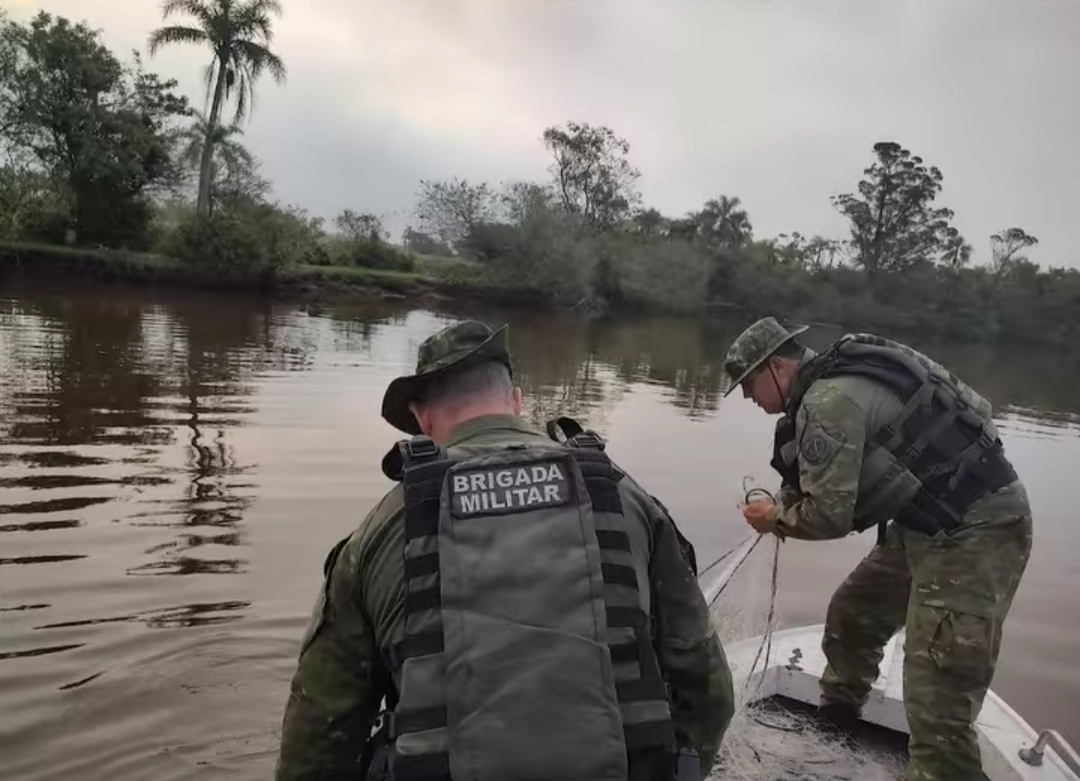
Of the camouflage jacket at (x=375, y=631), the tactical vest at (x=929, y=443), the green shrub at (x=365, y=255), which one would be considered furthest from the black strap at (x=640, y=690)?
the green shrub at (x=365, y=255)

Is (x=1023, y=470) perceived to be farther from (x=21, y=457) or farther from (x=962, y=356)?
(x=962, y=356)

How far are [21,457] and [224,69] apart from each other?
3318 centimetres

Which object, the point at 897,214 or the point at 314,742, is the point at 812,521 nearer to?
the point at 314,742

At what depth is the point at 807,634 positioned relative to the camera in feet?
18.9

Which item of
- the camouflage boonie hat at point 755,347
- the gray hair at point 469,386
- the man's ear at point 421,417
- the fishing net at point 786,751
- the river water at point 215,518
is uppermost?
the camouflage boonie hat at point 755,347

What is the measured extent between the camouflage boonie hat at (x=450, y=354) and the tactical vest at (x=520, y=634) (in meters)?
0.30

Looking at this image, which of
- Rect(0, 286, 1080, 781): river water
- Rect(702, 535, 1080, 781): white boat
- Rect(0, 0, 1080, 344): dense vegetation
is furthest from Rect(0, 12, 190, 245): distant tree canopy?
Rect(702, 535, 1080, 781): white boat

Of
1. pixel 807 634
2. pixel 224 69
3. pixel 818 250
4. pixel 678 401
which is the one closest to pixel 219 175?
pixel 224 69

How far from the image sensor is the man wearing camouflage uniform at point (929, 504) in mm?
3781

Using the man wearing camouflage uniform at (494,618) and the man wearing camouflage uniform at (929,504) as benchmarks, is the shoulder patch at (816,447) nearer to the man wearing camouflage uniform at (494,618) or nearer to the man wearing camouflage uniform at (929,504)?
the man wearing camouflage uniform at (929,504)

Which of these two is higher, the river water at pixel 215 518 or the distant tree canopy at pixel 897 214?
the distant tree canopy at pixel 897 214

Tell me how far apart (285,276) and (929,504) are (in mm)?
38724

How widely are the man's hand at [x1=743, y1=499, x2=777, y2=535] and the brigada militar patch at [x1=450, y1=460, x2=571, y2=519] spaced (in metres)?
2.51

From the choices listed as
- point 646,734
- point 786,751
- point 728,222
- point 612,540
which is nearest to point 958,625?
point 786,751
